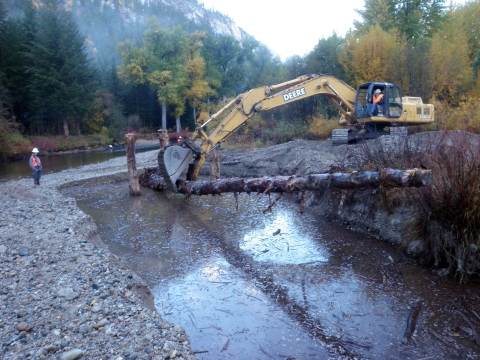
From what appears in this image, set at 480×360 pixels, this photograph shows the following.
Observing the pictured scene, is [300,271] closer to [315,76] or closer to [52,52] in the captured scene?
[315,76]

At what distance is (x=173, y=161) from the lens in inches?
435

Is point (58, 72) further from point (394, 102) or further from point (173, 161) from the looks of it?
point (394, 102)

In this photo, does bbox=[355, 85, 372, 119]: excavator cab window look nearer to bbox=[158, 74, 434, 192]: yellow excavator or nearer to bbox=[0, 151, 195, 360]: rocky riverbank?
bbox=[158, 74, 434, 192]: yellow excavator

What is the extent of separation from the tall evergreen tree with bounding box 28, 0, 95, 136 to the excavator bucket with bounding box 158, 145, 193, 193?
28726 mm

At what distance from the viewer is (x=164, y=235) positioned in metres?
8.84

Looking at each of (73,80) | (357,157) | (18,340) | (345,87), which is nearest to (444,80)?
(345,87)

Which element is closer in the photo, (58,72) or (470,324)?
(470,324)

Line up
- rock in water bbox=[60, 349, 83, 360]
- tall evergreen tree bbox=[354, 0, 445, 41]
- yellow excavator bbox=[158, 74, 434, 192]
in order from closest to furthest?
rock in water bbox=[60, 349, 83, 360] < yellow excavator bbox=[158, 74, 434, 192] < tall evergreen tree bbox=[354, 0, 445, 41]

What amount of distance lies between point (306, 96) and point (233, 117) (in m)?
2.73

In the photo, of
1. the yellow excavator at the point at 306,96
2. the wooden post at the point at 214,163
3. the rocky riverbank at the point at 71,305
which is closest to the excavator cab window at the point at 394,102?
the yellow excavator at the point at 306,96

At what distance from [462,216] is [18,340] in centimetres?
593

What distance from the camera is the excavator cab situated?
1280 centimetres

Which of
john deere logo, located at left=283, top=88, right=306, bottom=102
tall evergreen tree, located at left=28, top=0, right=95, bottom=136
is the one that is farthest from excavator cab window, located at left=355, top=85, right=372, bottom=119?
tall evergreen tree, located at left=28, top=0, right=95, bottom=136

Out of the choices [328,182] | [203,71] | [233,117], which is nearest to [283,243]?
[328,182]
